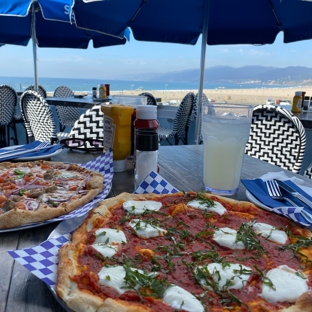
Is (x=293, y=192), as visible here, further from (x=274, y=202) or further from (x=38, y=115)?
(x=38, y=115)

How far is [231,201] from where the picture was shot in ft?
3.67

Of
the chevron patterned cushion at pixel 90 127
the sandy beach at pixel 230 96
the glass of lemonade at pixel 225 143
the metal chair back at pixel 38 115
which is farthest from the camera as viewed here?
the sandy beach at pixel 230 96

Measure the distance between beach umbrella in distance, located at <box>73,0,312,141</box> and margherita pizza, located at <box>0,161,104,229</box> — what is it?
265 cm

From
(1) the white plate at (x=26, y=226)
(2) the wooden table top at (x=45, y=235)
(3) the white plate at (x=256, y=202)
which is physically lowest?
(2) the wooden table top at (x=45, y=235)

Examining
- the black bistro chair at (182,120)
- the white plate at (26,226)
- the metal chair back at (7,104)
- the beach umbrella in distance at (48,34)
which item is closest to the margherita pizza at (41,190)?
the white plate at (26,226)

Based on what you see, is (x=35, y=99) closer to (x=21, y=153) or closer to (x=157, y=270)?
(x=21, y=153)

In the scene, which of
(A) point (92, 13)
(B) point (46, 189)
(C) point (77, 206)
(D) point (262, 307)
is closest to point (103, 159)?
(B) point (46, 189)

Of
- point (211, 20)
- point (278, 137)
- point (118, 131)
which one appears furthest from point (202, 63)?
point (118, 131)

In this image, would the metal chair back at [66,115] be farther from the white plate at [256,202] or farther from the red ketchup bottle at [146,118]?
the white plate at [256,202]

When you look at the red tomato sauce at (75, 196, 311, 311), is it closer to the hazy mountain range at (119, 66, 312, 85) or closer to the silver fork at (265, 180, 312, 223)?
the silver fork at (265, 180, 312, 223)

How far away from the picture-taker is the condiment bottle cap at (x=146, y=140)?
1192 millimetres

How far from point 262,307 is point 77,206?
65 cm

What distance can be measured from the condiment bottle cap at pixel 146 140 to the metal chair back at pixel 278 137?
1508 mm

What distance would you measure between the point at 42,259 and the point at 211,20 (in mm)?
4736
